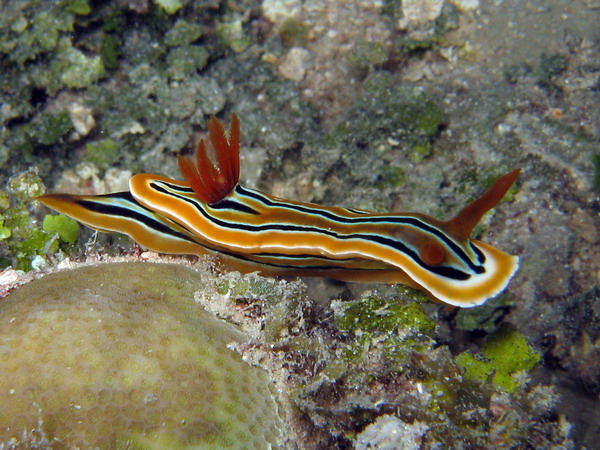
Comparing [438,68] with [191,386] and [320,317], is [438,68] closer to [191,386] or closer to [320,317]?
[320,317]

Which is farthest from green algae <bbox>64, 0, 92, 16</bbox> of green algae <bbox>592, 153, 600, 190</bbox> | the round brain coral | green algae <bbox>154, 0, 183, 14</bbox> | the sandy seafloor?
green algae <bbox>592, 153, 600, 190</bbox>

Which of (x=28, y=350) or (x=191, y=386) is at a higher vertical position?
(x=28, y=350)

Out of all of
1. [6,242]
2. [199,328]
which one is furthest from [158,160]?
[199,328]

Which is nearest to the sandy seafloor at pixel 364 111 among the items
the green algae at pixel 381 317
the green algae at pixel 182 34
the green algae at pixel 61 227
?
the green algae at pixel 182 34

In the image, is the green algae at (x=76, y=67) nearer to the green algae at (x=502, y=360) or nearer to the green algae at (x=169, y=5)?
the green algae at (x=169, y=5)

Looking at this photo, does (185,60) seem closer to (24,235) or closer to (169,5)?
(169,5)

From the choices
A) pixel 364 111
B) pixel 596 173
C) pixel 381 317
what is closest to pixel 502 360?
pixel 381 317

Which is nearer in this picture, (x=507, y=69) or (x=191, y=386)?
A: (x=191, y=386)
